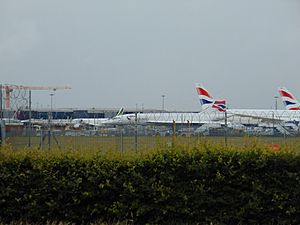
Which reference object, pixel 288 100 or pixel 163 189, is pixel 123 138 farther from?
pixel 288 100

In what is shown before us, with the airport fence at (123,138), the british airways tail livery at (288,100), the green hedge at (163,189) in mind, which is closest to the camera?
the green hedge at (163,189)

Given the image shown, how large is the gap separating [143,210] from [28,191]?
195 centimetres

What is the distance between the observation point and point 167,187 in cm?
751

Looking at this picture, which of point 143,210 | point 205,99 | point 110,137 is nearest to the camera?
point 143,210

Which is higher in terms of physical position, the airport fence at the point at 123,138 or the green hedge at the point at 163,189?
the airport fence at the point at 123,138

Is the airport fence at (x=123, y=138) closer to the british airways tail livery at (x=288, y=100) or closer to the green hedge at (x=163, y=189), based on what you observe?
the green hedge at (x=163, y=189)

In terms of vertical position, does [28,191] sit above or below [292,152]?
below

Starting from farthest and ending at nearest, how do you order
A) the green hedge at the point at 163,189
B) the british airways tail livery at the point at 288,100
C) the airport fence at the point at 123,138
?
the british airways tail livery at the point at 288,100, the airport fence at the point at 123,138, the green hedge at the point at 163,189

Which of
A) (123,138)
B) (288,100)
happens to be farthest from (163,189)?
(288,100)

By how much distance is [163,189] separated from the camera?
7.47m

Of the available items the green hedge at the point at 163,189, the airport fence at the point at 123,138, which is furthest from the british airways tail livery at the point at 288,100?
the green hedge at the point at 163,189

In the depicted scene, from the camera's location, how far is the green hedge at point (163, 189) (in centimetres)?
742

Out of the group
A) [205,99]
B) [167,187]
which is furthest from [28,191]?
[205,99]

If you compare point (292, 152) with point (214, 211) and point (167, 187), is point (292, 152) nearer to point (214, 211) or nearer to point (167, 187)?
point (214, 211)
